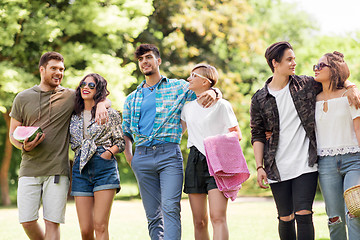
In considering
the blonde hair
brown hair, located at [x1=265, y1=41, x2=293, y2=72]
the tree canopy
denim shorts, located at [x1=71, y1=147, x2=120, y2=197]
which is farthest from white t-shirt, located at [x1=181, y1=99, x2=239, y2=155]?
the tree canopy

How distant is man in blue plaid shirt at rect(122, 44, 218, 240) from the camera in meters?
5.99

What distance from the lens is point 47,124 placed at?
21.1 feet

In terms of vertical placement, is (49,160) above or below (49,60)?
below

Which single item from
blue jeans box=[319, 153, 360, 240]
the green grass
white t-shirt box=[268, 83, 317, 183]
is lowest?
the green grass

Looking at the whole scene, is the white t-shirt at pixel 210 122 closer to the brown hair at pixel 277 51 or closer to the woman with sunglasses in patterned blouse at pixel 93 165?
the brown hair at pixel 277 51

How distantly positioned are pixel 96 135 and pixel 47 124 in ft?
2.19

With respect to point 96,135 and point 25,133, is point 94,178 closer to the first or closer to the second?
point 96,135

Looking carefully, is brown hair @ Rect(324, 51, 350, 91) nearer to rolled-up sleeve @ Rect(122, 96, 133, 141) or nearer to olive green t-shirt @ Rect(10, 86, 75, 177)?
rolled-up sleeve @ Rect(122, 96, 133, 141)

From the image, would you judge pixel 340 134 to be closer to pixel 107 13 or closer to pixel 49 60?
pixel 49 60

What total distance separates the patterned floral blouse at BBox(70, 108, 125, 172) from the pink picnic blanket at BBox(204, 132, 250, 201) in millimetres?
1248

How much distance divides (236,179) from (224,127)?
62 cm

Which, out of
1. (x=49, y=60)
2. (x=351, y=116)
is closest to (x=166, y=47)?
(x=49, y=60)

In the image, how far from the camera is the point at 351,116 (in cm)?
536

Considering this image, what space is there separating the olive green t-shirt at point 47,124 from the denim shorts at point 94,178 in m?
0.28
